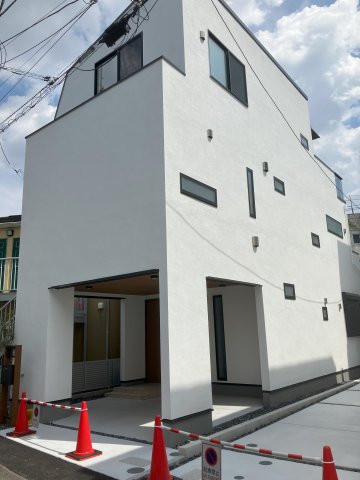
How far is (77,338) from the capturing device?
11516 millimetres

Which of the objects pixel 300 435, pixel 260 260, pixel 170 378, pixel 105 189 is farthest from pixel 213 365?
pixel 105 189

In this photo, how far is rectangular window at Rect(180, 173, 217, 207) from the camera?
668 cm

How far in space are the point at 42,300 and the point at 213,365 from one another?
4556 millimetres

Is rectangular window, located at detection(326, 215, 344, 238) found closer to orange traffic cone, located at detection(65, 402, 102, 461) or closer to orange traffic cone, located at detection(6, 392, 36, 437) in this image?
orange traffic cone, located at detection(65, 402, 102, 461)

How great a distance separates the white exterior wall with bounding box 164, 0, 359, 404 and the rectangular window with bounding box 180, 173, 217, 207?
12cm

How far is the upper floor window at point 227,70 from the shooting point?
8406 mm

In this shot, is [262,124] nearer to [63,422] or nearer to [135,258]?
[135,258]

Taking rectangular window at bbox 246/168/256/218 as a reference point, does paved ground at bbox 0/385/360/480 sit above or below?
below

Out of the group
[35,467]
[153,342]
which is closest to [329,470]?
[35,467]

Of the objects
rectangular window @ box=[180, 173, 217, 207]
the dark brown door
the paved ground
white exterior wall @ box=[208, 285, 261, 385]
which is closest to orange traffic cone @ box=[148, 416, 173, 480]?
the paved ground

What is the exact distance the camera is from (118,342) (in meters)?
11.7

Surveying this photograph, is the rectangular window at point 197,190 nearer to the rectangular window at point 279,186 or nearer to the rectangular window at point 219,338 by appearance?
the rectangular window at point 279,186

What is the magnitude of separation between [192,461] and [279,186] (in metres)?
6.92

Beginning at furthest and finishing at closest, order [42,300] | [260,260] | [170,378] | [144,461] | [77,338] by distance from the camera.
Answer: [77,338] < [260,260] < [42,300] < [170,378] < [144,461]
